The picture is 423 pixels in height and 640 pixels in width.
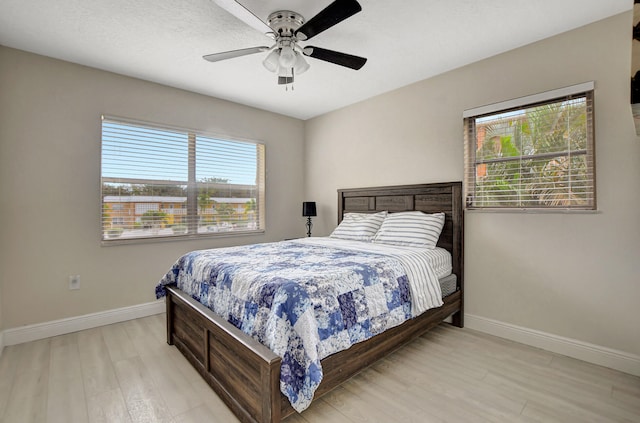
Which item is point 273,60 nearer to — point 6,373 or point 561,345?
point 6,373

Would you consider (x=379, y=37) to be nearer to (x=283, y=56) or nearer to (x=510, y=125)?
(x=283, y=56)

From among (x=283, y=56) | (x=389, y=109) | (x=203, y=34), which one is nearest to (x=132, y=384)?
(x=283, y=56)

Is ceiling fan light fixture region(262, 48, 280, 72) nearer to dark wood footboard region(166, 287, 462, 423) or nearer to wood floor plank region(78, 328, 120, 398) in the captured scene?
dark wood footboard region(166, 287, 462, 423)

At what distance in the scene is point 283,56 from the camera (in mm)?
2146

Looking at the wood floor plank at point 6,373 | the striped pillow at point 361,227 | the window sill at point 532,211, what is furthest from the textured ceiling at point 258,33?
the wood floor plank at point 6,373

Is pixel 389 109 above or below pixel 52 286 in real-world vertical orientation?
above

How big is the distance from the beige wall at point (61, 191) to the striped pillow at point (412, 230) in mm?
2439

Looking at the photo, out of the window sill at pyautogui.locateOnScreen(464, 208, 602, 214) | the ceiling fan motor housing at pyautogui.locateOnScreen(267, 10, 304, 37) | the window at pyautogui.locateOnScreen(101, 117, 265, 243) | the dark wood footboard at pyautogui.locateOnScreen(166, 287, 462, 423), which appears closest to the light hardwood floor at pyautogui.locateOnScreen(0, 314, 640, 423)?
the dark wood footboard at pyautogui.locateOnScreen(166, 287, 462, 423)

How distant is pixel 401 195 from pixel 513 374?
6.43 feet

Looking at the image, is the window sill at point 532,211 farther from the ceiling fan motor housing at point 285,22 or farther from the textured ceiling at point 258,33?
the ceiling fan motor housing at point 285,22

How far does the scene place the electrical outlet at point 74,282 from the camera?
2.85 meters

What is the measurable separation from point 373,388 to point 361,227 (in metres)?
1.78

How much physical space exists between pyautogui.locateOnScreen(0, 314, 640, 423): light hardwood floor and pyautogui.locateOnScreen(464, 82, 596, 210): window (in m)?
1.30

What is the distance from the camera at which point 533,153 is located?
2578 mm
